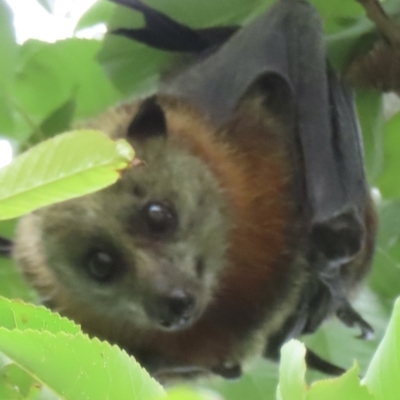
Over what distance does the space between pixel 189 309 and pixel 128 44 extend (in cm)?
48

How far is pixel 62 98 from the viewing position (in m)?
1.19

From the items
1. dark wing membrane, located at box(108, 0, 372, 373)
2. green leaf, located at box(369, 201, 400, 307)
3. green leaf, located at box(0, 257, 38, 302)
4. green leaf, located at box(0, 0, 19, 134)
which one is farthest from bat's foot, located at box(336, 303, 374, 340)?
green leaf, located at box(0, 0, 19, 134)

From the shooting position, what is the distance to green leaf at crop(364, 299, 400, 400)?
375 millimetres

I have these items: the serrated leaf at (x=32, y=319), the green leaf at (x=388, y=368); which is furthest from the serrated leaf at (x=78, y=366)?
the green leaf at (x=388, y=368)

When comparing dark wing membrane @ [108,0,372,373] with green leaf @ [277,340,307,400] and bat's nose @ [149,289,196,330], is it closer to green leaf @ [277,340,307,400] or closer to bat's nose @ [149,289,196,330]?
bat's nose @ [149,289,196,330]

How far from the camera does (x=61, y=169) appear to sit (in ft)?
1.33

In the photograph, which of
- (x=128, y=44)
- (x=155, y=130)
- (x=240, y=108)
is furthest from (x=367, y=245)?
(x=128, y=44)

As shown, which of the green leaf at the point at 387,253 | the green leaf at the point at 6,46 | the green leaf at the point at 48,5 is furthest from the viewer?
the green leaf at the point at 387,253

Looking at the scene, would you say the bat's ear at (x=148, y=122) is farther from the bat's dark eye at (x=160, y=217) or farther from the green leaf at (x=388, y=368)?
the green leaf at (x=388, y=368)

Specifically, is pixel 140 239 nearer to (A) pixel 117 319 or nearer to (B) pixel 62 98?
(A) pixel 117 319

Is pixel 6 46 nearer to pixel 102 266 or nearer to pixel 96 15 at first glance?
pixel 96 15

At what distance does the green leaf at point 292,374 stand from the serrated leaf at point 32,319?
0.11 meters

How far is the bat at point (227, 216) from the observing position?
112 centimetres

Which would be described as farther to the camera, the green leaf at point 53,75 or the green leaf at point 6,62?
the green leaf at point 53,75
